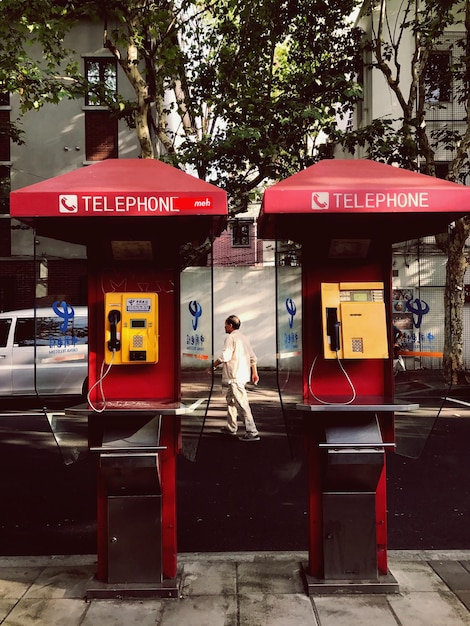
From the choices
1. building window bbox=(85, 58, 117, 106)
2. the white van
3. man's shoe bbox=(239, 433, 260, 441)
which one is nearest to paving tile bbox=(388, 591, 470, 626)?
the white van

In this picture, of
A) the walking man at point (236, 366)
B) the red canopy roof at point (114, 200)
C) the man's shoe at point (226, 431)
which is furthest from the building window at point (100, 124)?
the red canopy roof at point (114, 200)

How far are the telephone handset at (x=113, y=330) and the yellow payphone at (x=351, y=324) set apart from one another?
52.2 inches

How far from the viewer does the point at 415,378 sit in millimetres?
3980

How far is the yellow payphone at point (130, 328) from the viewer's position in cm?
359

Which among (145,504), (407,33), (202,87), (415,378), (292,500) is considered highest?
(407,33)

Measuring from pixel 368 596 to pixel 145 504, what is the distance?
1410mm

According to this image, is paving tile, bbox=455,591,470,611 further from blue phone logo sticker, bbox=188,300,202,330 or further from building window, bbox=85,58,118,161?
building window, bbox=85,58,118,161

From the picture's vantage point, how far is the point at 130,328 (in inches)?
142

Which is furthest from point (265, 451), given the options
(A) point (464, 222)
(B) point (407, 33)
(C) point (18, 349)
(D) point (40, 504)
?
(B) point (407, 33)

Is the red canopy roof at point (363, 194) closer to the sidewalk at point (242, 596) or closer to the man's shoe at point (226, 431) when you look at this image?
the sidewalk at point (242, 596)

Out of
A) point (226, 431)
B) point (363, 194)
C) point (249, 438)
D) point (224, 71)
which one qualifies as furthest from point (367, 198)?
point (224, 71)

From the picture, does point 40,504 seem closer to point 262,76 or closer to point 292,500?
point 292,500

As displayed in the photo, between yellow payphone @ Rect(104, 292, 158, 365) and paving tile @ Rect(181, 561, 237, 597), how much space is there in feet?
4.48

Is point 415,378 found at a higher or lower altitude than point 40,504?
higher
